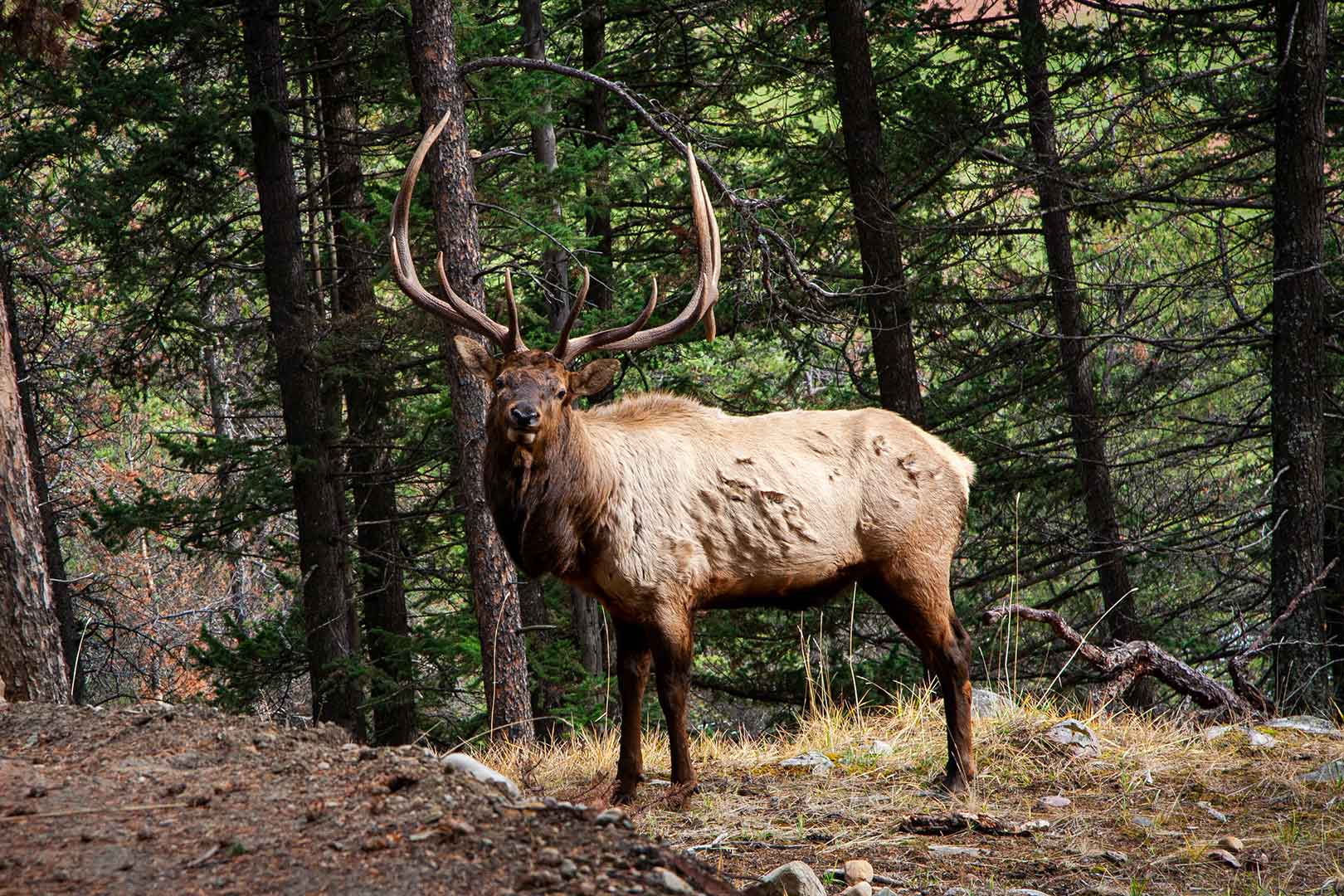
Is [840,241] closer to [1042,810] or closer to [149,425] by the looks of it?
[1042,810]

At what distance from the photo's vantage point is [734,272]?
10016 millimetres

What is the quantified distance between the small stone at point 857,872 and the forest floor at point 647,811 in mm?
89

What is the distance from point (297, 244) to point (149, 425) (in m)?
12.9

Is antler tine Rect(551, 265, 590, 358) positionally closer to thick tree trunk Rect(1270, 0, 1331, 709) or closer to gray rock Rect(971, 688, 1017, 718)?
gray rock Rect(971, 688, 1017, 718)

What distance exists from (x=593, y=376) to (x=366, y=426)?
8449 mm

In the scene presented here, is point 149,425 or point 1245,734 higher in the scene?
→ point 149,425

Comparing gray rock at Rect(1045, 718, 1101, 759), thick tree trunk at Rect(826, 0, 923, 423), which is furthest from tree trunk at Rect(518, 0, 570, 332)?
gray rock at Rect(1045, 718, 1101, 759)

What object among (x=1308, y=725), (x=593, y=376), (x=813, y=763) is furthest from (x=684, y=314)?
(x=1308, y=725)

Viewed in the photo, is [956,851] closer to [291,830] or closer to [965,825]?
[965,825]

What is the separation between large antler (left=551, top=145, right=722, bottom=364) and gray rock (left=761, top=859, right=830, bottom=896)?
3.06 meters

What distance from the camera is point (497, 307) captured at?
44.9 feet

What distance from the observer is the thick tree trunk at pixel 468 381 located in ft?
25.8

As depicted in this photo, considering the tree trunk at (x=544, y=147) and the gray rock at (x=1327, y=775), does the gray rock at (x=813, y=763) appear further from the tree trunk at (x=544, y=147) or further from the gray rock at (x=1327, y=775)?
the tree trunk at (x=544, y=147)

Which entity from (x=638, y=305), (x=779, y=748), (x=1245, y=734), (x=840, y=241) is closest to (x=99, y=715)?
(x=779, y=748)
